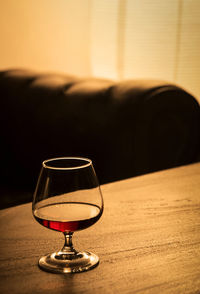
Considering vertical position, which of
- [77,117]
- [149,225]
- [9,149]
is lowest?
[9,149]

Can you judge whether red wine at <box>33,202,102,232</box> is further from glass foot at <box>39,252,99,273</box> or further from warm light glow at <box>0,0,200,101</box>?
warm light glow at <box>0,0,200,101</box>

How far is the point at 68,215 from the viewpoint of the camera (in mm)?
708

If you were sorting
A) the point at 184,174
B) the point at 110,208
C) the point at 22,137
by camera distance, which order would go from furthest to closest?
the point at 22,137 → the point at 184,174 → the point at 110,208

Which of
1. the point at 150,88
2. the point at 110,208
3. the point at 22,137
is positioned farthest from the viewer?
the point at 22,137

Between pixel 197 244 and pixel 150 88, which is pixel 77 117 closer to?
pixel 150 88

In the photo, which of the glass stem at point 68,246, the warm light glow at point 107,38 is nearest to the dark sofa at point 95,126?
the warm light glow at point 107,38

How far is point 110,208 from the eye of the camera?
38.5 inches

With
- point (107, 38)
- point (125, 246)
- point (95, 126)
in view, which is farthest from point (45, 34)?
point (125, 246)

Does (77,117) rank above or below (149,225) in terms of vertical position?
below


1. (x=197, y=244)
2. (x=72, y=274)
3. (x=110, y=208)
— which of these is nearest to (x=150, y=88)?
(x=110, y=208)

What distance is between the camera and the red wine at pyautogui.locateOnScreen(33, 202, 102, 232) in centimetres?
69

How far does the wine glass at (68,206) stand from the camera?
0.69 m

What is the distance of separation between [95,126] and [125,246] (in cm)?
122

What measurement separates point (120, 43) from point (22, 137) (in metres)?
0.98
